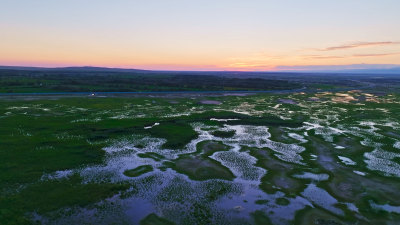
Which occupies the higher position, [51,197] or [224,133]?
[224,133]

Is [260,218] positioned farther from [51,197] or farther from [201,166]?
[51,197]

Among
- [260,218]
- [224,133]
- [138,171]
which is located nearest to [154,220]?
[260,218]

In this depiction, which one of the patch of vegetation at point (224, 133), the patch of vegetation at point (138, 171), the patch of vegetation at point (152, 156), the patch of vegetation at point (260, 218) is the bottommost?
the patch of vegetation at point (260, 218)

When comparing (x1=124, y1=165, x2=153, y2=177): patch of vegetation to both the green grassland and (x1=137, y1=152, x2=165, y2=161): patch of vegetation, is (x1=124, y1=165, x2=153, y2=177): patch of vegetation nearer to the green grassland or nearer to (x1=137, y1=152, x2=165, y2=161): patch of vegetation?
the green grassland

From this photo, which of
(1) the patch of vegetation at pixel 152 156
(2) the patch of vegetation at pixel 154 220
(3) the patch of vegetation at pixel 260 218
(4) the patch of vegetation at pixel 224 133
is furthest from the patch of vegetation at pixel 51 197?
(4) the patch of vegetation at pixel 224 133

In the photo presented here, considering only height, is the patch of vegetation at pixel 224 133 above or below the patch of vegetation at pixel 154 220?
above

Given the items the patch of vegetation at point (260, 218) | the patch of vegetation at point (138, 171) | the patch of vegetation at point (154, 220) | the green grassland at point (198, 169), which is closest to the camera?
the patch of vegetation at point (154, 220)

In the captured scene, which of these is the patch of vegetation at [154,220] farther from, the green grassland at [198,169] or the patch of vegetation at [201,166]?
the patch of vegetation at [201,166]

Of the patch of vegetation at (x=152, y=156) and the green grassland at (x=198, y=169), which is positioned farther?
the patch of vegetation at (x=152, y=156)

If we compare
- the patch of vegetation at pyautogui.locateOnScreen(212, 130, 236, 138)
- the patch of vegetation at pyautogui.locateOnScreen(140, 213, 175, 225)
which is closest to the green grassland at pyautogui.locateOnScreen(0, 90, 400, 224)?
the patch of vegetation at pyautogui.locateOnScreen(140, 213, 175, 225)
